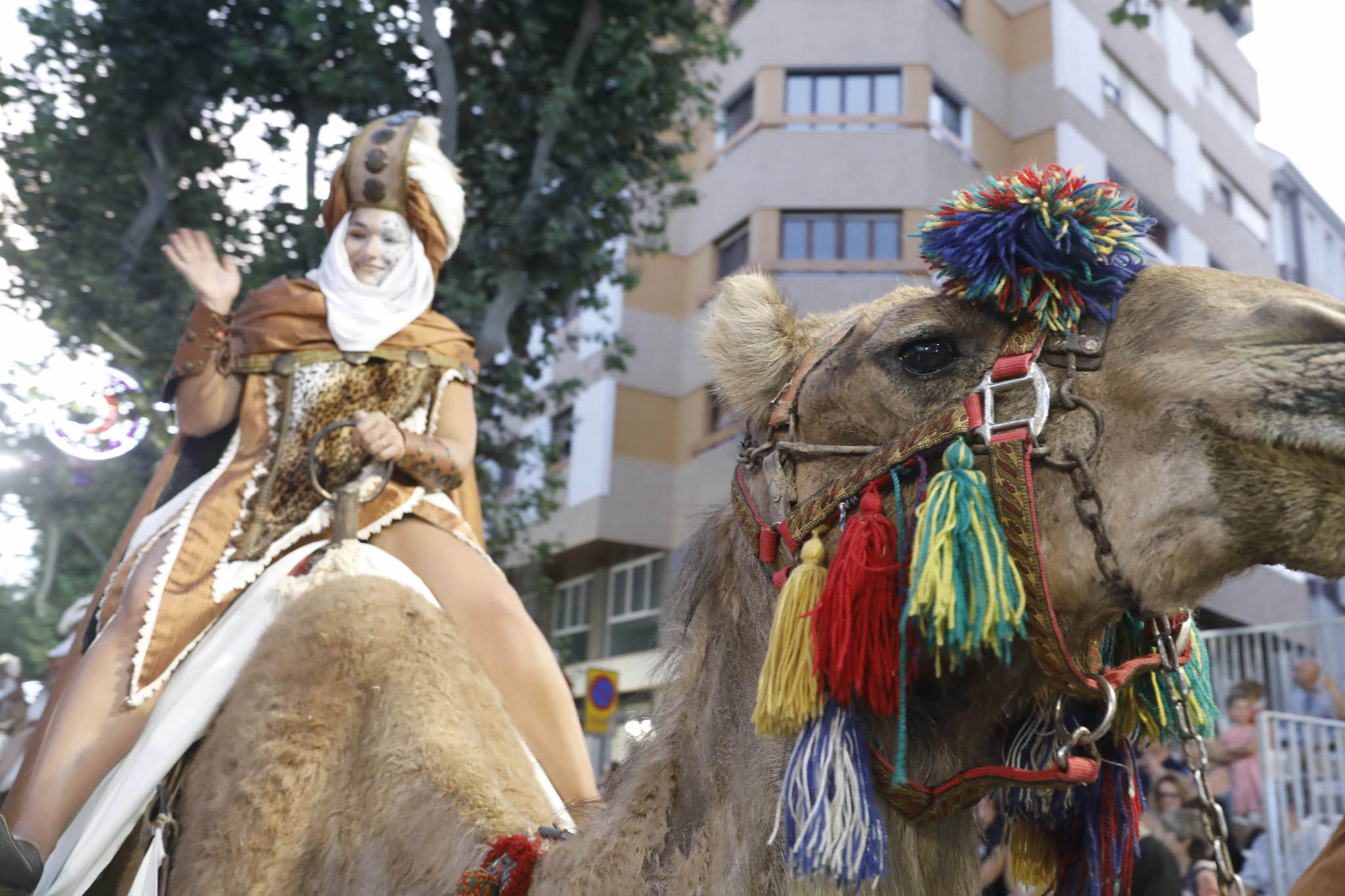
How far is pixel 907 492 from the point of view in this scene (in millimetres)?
1966

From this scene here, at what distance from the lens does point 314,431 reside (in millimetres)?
3693

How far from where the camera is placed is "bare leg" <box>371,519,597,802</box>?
3357mm

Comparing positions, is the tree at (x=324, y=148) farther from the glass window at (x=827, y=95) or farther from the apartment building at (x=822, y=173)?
the glass window at (x=827, y=95)

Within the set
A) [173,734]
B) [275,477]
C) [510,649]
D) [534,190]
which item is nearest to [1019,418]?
[510,649]

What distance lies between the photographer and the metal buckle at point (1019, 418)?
1814mm

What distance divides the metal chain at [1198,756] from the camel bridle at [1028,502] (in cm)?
2

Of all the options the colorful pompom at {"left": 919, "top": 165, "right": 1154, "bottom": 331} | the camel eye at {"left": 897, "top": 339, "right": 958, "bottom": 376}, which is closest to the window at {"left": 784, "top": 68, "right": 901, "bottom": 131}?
the colorful pompom at {"left": 919, "top": 165, "right": 1154, "bottom": 331}

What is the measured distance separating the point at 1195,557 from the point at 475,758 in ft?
5.53

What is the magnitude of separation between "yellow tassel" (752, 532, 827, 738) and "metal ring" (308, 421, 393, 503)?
71.9 inches

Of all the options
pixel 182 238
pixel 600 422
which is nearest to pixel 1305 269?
pixel 600 422

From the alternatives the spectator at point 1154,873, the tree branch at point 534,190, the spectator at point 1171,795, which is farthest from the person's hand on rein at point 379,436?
the tree branch at point 534,190

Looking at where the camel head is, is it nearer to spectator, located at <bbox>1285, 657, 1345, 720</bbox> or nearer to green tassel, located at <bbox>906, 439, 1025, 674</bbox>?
green tassel, located at <bbox>906, 439, 1025, 674</bbox>

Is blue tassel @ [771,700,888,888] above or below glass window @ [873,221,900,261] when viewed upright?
below

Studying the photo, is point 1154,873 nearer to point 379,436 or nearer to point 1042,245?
point 379,436
